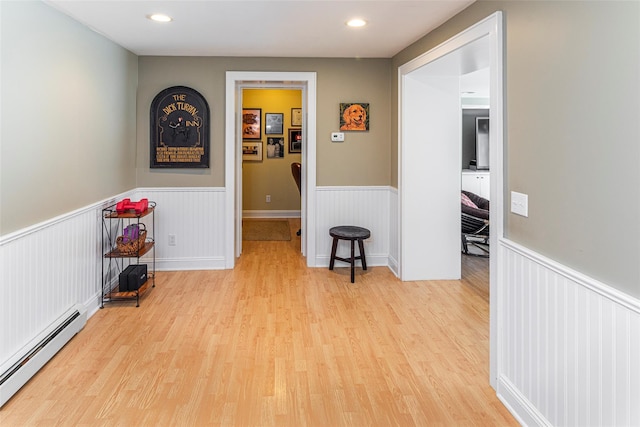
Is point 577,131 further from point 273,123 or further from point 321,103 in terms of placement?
point 273,123

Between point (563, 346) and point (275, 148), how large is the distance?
6706 millimetres

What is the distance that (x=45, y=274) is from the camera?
275 cm

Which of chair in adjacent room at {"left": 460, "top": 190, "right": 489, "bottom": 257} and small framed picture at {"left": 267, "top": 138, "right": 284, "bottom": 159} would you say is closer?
chair in adjacent room at {"left": 460, "top": 190, "right": 489, "bottom": 257}

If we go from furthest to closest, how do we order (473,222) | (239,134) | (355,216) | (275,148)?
(275,148)
(473,222)
(239,134)
(355,216)

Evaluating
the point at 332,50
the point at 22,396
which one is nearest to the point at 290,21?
the point at 332,50

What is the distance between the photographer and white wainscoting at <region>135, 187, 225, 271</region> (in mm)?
4621

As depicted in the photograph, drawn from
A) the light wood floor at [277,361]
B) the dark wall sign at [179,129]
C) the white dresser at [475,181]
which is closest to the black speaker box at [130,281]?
the light wood floor at [277,361]

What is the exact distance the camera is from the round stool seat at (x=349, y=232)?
4355mm

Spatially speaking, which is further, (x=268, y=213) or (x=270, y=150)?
(x=268, y=213)

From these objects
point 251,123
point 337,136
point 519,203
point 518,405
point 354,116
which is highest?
point 251,123

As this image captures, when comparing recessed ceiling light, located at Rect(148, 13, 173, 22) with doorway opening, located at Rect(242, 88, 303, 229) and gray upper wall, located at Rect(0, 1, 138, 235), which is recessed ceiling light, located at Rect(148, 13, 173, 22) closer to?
gray upper wall, located at Rect(0, 1, 138, 235)

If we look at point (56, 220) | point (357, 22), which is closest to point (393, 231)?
point (357, 22)

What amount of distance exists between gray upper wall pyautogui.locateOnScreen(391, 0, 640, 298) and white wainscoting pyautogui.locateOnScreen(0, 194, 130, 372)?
108 inches

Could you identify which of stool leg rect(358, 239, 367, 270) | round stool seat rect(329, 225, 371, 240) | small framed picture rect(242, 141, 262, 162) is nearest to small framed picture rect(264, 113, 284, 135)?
small framed picture rect(242, 141, 262, 162)
